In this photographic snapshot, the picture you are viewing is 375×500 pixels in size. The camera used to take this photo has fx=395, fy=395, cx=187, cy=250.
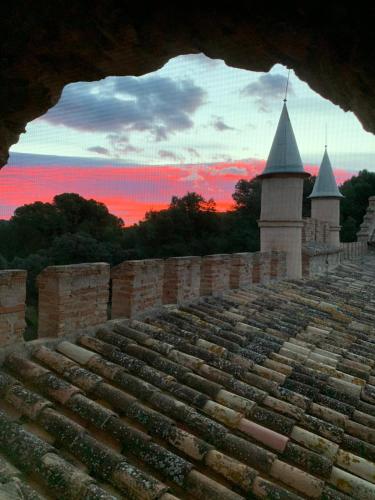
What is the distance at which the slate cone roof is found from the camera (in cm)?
292

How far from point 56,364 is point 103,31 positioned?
3173 mm

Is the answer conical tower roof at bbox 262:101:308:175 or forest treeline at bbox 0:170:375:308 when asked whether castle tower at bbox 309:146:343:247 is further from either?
forest treeline at bbox 0:170:375:308

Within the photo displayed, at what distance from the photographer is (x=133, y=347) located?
15.7 ft

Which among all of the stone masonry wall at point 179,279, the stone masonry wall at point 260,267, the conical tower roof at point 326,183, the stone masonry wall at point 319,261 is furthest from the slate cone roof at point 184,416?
the conical tower roof at point 326,183

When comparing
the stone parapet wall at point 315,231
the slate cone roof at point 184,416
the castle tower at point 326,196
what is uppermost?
A: the castle tower at point 326,196

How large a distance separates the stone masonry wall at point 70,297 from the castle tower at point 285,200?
7.13 m

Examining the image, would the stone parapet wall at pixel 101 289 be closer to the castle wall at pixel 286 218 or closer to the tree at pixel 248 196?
the castle wall at pixel 286 218

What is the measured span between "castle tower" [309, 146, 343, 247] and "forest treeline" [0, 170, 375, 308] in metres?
16.4

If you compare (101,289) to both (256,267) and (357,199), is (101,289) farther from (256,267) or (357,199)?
(357,199)

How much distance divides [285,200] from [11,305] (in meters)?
8.63

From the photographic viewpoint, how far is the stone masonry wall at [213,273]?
293 inches

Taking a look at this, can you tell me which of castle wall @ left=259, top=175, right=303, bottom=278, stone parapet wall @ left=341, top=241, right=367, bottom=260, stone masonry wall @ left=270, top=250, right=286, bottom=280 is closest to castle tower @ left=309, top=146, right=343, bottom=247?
stone parapet wall @ left=341, top=241, right=367, bottom=260

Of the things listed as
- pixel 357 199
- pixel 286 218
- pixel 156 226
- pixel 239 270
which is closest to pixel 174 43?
pixel 239 270

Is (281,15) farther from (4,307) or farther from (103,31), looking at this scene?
(4,307)
